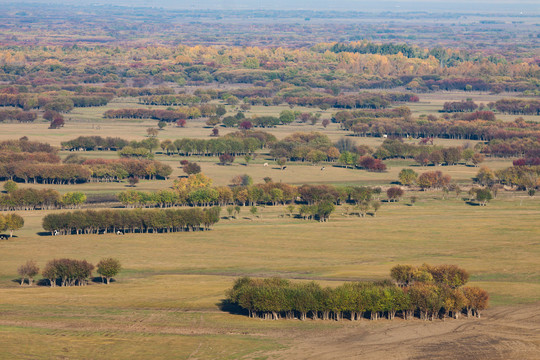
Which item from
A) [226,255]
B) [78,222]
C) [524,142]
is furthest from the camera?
[524,142]

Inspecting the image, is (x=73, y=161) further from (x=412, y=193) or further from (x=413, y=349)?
(x=413, y=349)

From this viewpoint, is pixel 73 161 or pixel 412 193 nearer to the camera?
pixel 412 193

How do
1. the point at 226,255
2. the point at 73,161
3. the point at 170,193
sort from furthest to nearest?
the point at 73,161
the point at 170,193
the point at 226,255

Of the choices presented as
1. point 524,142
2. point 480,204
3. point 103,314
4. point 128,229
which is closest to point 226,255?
point 128,229

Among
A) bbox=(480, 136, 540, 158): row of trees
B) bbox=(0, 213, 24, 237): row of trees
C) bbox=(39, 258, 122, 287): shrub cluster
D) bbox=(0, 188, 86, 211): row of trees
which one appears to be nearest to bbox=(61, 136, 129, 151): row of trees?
bbox=(0, 188, 86, 211): row of trees

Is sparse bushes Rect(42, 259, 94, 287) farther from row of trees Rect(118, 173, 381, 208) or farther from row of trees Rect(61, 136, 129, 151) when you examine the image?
row of trees Rect(61, 136, 129, 151)

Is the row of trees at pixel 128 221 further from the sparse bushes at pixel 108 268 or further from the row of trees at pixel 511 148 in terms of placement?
the row of trees at pixel 511 148
